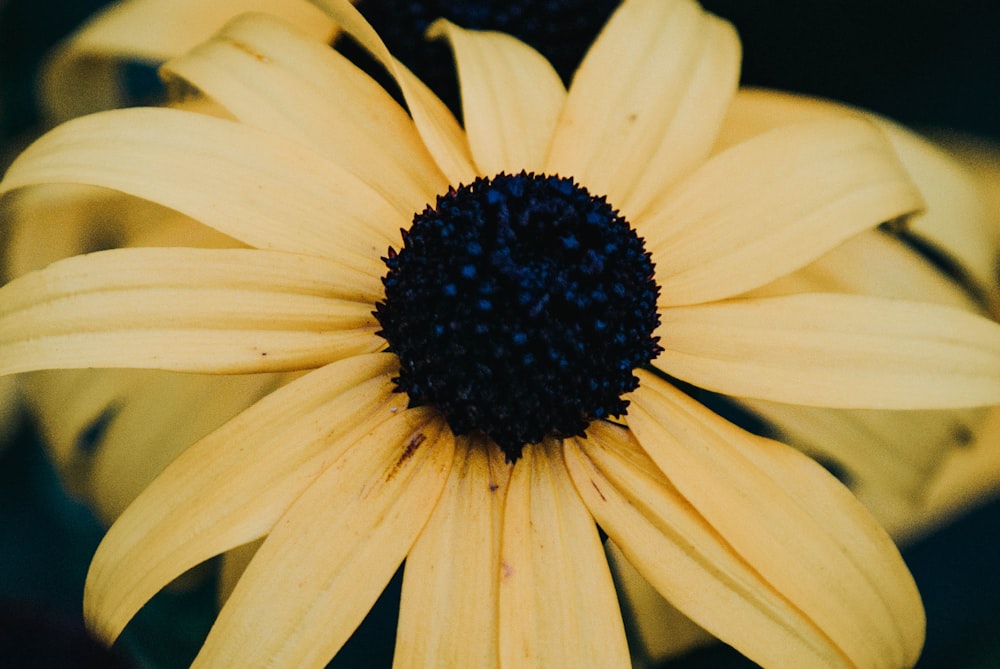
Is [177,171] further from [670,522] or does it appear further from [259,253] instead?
[670,522]

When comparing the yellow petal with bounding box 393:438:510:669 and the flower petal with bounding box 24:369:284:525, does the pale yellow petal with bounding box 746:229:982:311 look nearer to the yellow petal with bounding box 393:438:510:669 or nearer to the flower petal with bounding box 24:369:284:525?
the yellow petal with bounding box 393:438:510:669

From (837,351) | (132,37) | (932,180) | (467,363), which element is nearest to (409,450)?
(467,363)

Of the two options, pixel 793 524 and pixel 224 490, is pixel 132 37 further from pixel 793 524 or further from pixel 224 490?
pixel 793 524

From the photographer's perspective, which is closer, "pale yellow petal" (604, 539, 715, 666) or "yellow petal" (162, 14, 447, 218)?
"yellow petal" (162, 14, 447, 218)

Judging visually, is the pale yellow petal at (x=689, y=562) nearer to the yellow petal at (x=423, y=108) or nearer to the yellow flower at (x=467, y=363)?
the yellow flower at (x=467, y=363)

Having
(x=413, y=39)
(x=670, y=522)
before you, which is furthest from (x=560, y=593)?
(x=413, y=39)

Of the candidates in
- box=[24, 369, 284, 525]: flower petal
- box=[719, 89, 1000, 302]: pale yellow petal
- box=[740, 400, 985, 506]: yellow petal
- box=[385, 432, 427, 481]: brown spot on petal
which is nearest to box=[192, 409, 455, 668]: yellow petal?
box=[385, 432, 427, 481]: brown spot on petal

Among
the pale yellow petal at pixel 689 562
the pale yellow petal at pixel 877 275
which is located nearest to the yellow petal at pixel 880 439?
the pale yellow petal at pixel 877 275
